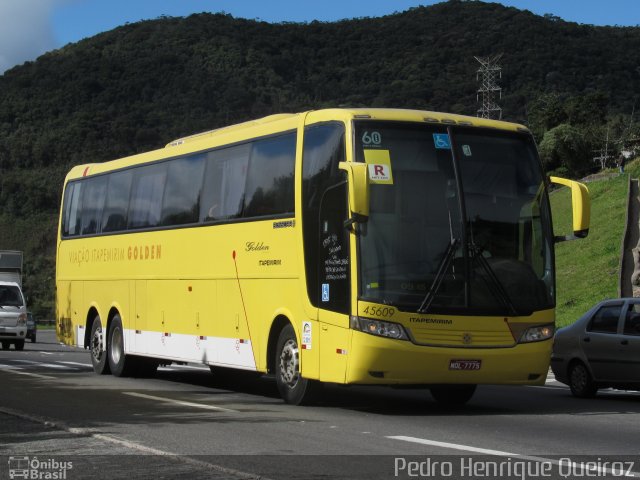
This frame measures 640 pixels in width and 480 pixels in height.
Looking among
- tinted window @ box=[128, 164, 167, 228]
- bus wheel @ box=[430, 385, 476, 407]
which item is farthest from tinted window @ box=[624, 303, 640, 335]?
tinted window @ box=[128, 164, 167, 228]

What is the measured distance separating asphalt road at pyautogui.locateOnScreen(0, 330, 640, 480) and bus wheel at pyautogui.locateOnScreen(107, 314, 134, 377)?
2418 mm

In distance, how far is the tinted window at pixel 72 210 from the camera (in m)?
23.5

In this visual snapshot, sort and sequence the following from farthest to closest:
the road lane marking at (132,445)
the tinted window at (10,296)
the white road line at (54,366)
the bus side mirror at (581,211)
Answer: the tinted window at (10,296)
the white road line at (54,366)
the bus side mirror at (581,211)
the road lane marking at (132,445)

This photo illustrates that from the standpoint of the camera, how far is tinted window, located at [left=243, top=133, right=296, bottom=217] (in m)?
14.9

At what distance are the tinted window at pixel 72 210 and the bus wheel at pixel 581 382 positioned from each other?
1054cm

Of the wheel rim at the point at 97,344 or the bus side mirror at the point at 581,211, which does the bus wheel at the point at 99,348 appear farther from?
the bus side mirror at the point at 581,211

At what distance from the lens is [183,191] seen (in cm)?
1828

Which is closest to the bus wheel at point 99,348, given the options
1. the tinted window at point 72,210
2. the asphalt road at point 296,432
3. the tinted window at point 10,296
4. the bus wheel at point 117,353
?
the bus wheel at point 117,353

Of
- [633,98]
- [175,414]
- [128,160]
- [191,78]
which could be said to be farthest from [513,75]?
[175,414]

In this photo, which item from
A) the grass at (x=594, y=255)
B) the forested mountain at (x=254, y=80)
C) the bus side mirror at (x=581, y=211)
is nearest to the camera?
the bus side mirror at (x=581, y=211)

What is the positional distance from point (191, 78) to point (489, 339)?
349ft

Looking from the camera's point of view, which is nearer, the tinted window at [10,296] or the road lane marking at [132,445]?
the road lane marking at [132,445]

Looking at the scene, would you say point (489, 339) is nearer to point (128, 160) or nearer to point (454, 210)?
point (454, 210)

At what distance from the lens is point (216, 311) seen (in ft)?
55.8
